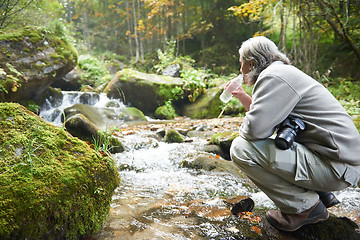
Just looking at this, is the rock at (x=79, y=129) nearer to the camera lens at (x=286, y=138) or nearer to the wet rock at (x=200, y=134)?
the wet rock at (x=200, y=134)

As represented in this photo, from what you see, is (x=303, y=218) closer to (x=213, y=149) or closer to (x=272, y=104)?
(x=272, y=104)

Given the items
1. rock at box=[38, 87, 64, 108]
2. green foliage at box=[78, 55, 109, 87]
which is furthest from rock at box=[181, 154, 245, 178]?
green foliage at box=[78, 55, 109, 87]

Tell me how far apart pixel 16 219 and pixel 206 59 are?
50.5 ft

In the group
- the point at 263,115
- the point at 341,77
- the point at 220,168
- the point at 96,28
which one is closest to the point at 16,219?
the point at 263,115

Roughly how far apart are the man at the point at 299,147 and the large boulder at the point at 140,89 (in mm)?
9286

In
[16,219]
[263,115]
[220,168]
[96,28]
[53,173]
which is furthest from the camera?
[96,28]

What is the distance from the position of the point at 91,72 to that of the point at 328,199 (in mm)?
13735

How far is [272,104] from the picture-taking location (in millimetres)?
1796

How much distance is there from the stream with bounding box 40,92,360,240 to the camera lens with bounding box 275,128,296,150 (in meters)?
0.77

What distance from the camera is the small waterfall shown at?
8.33 m

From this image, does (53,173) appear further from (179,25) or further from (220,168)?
(179,25)

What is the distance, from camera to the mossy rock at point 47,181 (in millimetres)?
1293

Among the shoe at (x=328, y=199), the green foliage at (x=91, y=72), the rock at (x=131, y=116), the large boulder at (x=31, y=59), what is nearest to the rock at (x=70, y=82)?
the green foliage at (x=91, y=72)

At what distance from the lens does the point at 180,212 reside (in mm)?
2326
